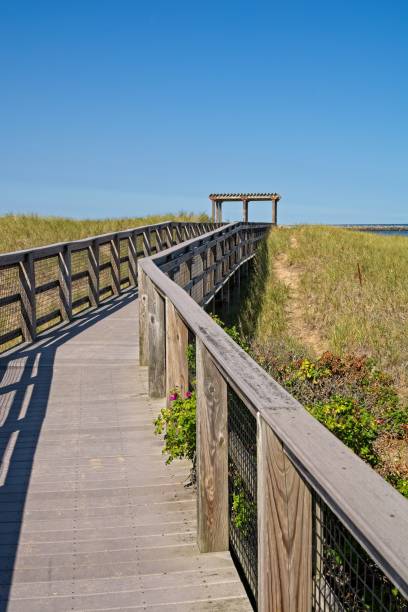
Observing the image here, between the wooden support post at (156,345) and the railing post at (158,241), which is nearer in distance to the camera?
the wooden support post at (156,345)

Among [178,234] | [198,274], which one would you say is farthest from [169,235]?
[198,274]

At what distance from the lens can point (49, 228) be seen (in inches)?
1286

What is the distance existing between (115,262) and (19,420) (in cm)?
935

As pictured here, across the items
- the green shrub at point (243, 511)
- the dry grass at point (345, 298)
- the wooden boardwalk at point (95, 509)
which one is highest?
the green shrub at point (243, 511)

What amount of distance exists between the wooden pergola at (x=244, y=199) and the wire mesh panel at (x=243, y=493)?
4845 centimetres

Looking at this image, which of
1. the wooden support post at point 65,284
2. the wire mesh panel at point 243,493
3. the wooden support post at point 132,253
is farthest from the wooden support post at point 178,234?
the wire mesh panel at point 243,493

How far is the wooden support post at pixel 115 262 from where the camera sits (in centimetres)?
1556

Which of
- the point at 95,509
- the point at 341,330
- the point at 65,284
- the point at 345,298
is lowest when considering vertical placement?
the point at 341,330

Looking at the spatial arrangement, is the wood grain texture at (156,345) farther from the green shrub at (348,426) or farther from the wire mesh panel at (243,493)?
the wire mesh panel at (243,493)

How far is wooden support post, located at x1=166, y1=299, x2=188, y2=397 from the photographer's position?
5793 mm

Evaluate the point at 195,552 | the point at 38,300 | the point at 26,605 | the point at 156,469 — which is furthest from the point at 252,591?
the point at 38,300

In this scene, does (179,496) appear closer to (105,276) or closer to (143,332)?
(143,332)

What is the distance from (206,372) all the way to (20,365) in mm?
5081

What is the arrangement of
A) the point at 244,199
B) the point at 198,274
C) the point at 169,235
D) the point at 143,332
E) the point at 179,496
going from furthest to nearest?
the point at 244,199 < the point at 169,235 < the point at 198,274 < the point at 143,332 < the point at 179,496
